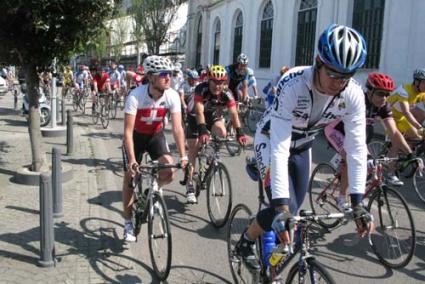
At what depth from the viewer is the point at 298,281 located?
2982 mm

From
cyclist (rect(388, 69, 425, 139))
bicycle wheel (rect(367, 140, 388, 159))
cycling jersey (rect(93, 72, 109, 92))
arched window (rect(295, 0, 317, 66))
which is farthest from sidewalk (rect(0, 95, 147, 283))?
arched window (rect(295, 0, 317, 66))

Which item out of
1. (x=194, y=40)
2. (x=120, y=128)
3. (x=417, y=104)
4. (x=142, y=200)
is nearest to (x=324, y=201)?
(x=142, y=200)

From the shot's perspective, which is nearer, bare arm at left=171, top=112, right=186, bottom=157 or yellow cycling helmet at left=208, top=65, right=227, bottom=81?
bare arm at left=171, top=112, right=186, bottom=157

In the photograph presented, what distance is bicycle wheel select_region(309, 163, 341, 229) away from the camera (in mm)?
5695

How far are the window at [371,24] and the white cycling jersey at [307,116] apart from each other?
54.3ft

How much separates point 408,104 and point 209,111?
3176 mm

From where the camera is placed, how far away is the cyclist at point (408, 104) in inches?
305

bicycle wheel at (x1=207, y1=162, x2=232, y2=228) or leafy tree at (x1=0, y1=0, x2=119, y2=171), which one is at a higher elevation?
leafy tree at (x1=0, y1=0, x2=119, y2=171)

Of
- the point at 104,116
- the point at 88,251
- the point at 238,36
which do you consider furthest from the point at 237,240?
the point at 238,36

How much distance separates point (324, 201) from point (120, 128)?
1035 cm

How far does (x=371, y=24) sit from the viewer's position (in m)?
19.3

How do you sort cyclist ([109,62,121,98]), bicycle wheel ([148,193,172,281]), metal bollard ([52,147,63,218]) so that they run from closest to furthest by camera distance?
bicycle wheel ([148,193,172,281])
metal bollard ([52,147,63,218])
cyclist ([109,62,121,98])

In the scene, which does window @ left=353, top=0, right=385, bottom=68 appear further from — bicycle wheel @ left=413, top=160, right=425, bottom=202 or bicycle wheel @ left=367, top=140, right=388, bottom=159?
bicycle wheel @ left=413, top=160, right=425, bottom=202

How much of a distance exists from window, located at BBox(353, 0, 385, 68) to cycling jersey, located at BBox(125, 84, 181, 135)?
15281mm
